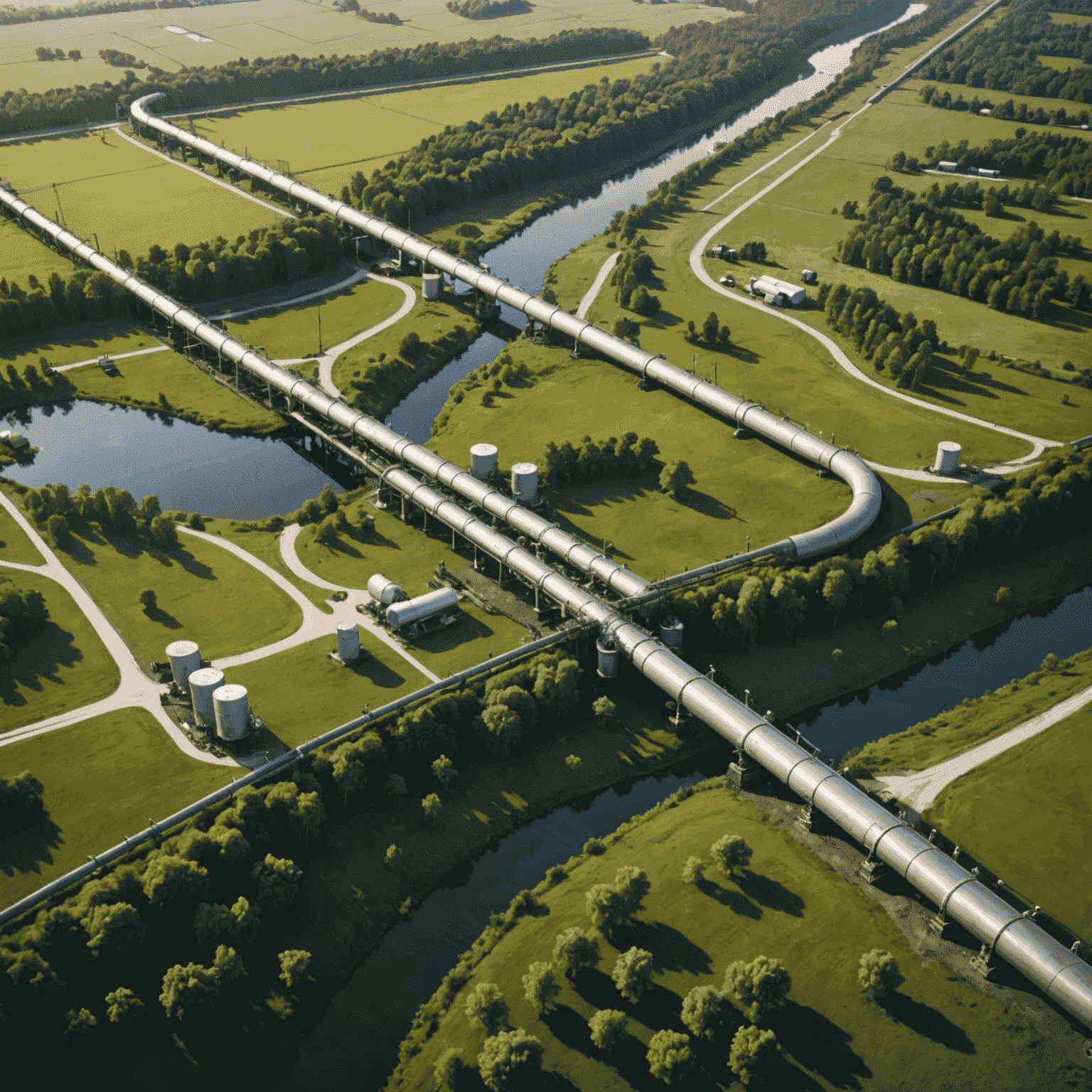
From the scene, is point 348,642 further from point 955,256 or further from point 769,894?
point 955,256

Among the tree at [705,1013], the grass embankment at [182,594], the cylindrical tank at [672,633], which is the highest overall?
the cylindrical tank at [672,633]

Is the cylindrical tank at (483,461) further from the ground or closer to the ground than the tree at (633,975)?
further from the ground

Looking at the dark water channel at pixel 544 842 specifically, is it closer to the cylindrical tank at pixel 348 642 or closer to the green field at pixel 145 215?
the cylindrical tank at pixel 348 642

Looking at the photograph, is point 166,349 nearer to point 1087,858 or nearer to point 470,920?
point 470,920

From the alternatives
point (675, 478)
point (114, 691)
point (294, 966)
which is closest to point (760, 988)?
point (294, 966)

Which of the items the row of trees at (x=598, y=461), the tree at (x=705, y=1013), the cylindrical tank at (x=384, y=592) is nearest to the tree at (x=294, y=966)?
the tree at (x=705, y=1013)

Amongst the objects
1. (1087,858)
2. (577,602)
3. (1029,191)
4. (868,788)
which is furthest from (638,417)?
(1029,191)

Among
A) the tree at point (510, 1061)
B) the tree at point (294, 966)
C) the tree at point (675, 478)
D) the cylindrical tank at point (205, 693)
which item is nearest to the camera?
the tree at point (510, 1061)
